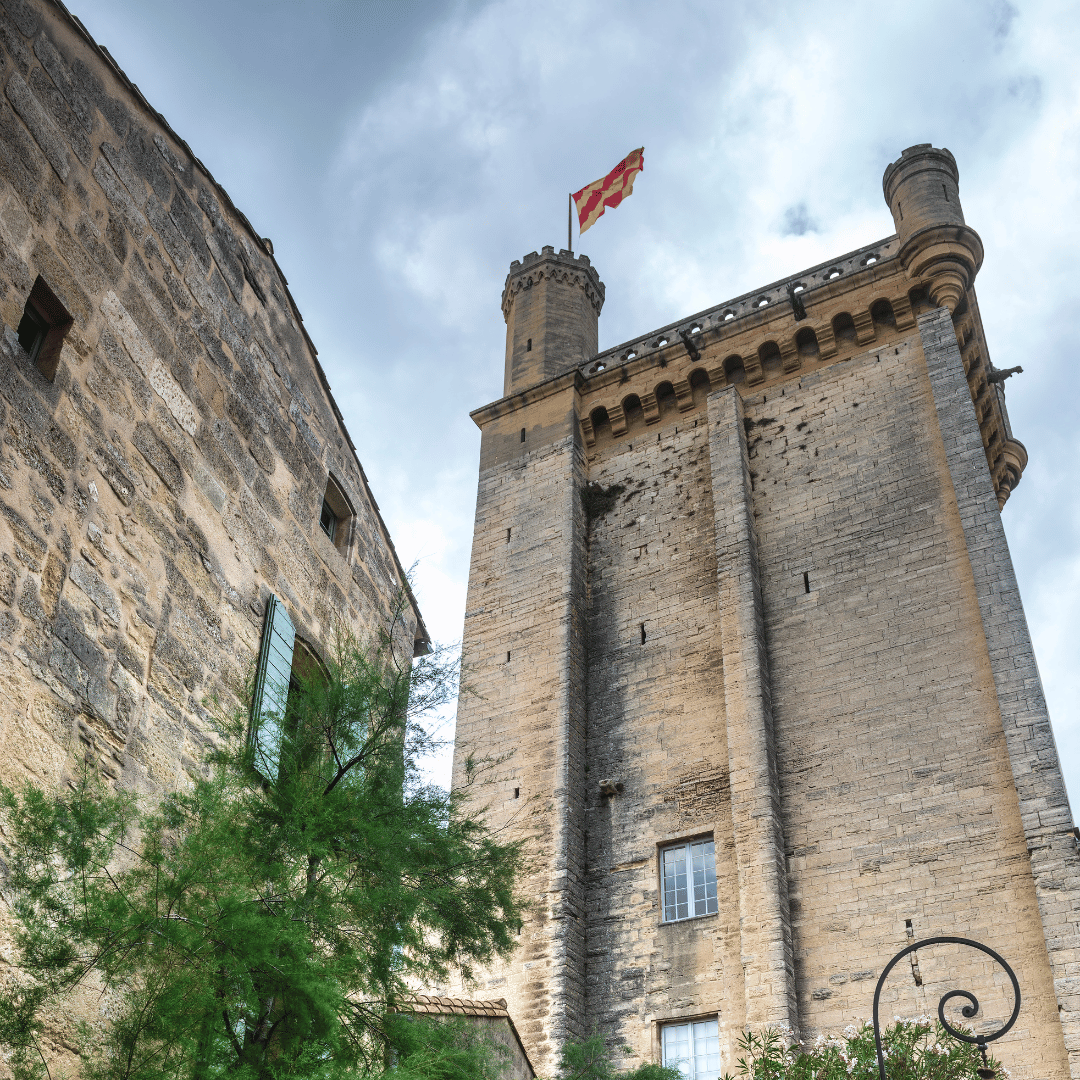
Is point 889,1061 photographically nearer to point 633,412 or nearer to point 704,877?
point 704,877

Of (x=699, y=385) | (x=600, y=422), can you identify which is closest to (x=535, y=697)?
(x=600, y=422)

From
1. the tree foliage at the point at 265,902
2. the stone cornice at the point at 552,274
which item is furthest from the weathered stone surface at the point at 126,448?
the stone cornice at the point at 552,274

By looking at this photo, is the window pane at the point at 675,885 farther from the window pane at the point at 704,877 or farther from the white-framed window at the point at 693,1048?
the white-framed window at the point at 693,1048

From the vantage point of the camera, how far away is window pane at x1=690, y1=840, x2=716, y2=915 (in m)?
16.2

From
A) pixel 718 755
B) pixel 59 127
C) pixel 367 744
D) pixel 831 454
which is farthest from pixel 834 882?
pixel 59 127

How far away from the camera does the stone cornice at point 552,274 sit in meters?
26.6

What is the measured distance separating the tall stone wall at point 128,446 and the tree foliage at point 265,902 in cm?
39

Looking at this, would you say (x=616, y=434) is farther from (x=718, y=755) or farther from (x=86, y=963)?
(x=86, y=963)

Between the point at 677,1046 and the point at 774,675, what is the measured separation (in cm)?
549

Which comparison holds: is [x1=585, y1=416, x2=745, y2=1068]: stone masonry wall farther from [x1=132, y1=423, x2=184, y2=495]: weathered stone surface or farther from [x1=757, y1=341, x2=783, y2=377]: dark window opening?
[x1=132, y1=423, x2=184, y2=495]: weathered stone surface

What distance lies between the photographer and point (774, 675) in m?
17.9

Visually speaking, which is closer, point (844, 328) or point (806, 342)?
point (844, 328)

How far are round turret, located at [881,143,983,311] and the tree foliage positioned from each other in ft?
52.0

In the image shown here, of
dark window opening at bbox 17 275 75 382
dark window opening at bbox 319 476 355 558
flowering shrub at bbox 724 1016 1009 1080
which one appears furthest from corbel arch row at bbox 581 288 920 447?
dark window opening at bbox 17 275 75 382
